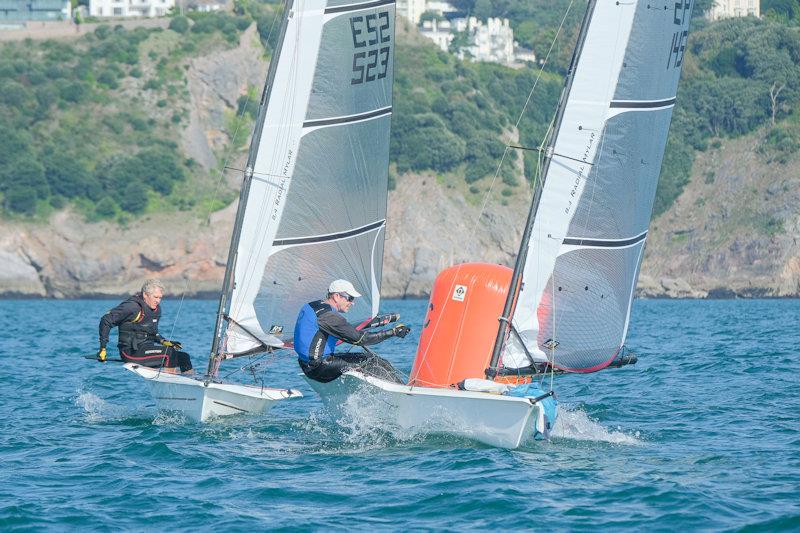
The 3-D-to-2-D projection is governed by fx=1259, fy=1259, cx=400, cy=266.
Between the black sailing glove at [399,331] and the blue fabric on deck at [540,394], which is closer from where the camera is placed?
the blue fabric on deck at [540,394]

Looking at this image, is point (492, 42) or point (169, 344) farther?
point (492, 42)

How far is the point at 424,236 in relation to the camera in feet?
249

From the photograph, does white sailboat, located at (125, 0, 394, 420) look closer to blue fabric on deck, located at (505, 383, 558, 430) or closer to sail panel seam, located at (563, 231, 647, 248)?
sail panel seam, located at (563, 231, 647, 248)

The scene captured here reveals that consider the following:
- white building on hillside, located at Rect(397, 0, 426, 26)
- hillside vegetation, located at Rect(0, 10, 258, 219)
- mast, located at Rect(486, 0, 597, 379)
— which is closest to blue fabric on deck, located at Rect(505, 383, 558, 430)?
mast, located at Rect(486, 0, 597, 379)

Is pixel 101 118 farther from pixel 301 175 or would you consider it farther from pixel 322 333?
pixel 322 333

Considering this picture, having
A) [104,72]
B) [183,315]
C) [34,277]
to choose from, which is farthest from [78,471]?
[104,72]

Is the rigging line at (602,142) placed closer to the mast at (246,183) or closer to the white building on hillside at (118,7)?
the mast at (246,183)

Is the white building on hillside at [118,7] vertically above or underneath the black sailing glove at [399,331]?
above

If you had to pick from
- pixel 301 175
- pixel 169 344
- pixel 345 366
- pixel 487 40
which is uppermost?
pixel 487 40

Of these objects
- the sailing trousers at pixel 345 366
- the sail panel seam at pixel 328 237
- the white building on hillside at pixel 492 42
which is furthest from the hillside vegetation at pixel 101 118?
the sailing trousers at pixel 345 366

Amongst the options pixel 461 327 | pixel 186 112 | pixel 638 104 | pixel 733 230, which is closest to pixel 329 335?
pixel 461 327

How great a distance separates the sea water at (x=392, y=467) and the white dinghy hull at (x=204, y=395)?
0.58 ft

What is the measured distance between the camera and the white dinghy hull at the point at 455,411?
41.3ft

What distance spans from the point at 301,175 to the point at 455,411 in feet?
15.6
